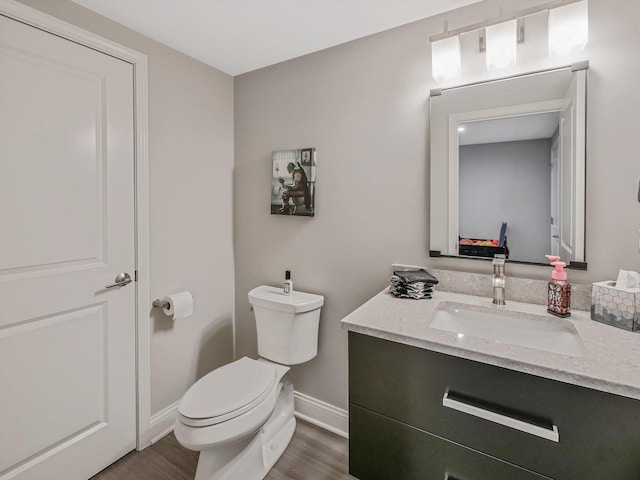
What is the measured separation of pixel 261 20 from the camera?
5.19 feet

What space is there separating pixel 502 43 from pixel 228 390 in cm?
190

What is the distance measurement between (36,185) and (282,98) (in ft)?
4.39

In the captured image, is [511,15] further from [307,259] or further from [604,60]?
[307,259]

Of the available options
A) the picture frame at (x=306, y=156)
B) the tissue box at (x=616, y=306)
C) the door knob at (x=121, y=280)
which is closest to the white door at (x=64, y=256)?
the door knob at (x=121, y=280)

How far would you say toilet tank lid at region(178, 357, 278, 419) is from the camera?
135cm

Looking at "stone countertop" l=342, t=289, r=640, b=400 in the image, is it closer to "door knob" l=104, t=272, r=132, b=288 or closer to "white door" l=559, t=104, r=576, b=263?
"white door" l=559, t=104, r=576, b=263

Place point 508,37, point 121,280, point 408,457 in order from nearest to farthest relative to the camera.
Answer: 1. point 408,457
2. point 508,37
3. point 121,280

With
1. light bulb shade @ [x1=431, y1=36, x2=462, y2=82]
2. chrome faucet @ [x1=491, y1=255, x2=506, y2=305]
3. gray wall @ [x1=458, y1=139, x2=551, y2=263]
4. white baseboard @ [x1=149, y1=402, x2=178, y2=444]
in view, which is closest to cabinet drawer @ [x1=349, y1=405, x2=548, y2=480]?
chrome faucet @ [x1=491, y1=255, x2=506, y2=305]

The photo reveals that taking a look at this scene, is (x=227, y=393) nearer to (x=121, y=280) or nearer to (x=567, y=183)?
(x=121, y=280)

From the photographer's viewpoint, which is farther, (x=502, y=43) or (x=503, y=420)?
(x=502, y=43)

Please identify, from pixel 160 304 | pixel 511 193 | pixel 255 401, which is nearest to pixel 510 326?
pixel 511 193

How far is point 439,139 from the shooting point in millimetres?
1526

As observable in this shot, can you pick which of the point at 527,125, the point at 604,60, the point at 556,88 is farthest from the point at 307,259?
the point at 604,60

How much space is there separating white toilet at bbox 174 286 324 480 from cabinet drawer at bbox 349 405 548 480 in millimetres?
503
